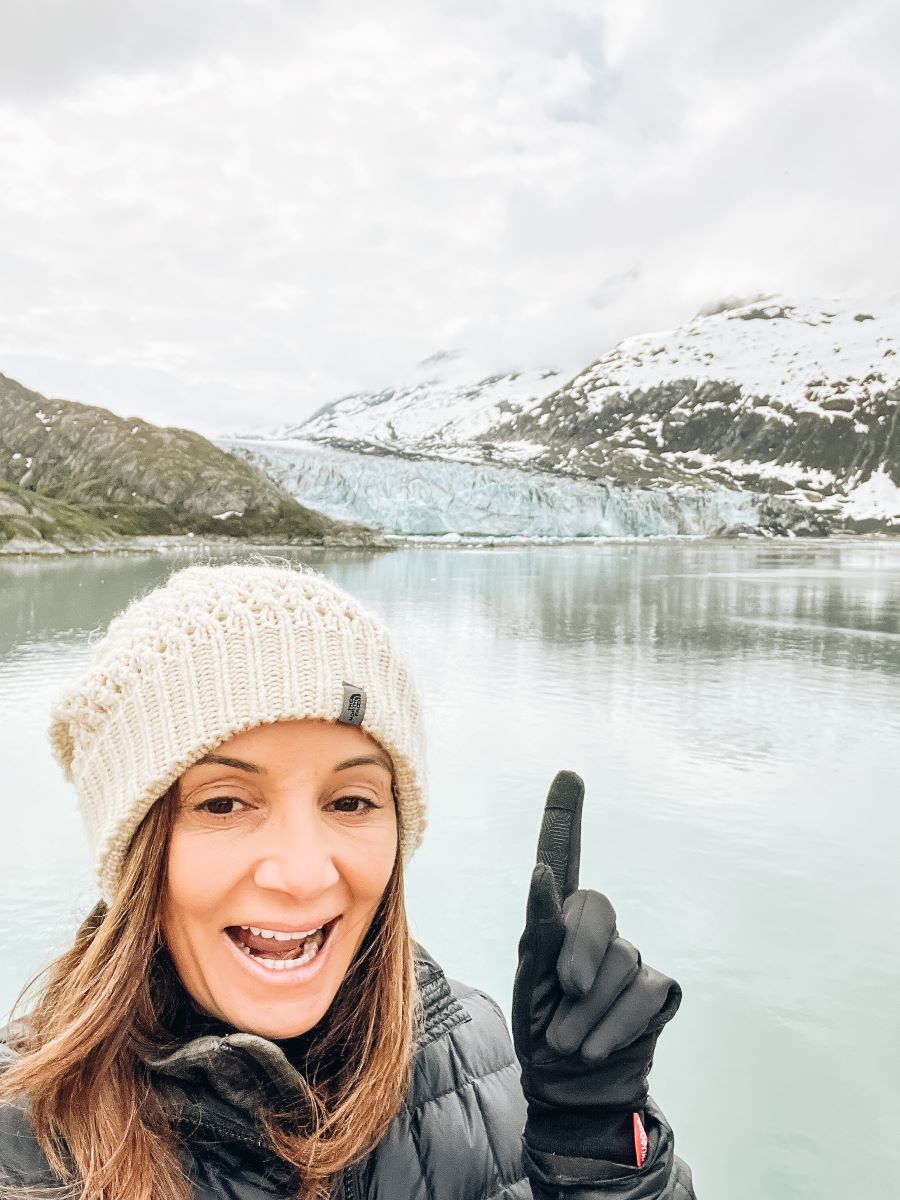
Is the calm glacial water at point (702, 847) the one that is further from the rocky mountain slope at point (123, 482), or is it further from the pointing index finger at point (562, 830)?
the rocky mountain slope at point (123, 482)

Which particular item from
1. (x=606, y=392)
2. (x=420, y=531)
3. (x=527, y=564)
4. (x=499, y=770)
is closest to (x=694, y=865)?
(x=499, y=770)

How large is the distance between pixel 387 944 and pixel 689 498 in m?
40.6

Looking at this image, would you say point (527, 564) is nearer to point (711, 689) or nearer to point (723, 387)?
point (711, 689)

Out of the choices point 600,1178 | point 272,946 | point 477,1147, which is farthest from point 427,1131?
point 272,946

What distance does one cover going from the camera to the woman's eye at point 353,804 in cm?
98

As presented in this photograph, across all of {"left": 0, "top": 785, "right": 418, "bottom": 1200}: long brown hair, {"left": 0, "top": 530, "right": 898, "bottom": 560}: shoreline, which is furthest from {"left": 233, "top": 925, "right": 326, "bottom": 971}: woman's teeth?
{"left": 0, "top": 530, "right": 898, "bottom": 560}: shoreline

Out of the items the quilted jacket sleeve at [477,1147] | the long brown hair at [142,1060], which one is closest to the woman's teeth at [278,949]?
the long brown hair at [142,1060]

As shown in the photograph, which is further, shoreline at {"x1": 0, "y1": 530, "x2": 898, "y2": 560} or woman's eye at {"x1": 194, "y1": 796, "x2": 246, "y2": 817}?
shoreline at {"x1": 0, "y1": 530, "x2": 898, "y2": 560}

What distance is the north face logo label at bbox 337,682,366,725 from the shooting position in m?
0.97

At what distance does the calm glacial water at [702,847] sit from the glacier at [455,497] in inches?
1075

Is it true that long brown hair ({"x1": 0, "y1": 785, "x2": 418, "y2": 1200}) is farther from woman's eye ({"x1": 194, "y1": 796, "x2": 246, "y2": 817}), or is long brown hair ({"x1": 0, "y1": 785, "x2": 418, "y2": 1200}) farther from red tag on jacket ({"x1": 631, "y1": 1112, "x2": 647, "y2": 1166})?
red tag on jacket ({"x1": 631, "y1": 1112, "x2": 647, "y2": 1166})

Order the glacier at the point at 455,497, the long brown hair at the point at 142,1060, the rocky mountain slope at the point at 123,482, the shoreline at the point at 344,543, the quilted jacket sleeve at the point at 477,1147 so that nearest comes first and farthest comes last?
the long brown hair at the point at 142,1060
the quilted jacket sleeve at the point at 477,1147
the shoreline at the point at 344,543
the rocky mountain slope at the point at 123,482
the glacier at the point at 455,497

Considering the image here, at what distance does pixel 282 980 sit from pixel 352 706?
296mm

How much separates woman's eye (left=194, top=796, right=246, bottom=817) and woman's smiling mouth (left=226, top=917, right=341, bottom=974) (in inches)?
4.7
